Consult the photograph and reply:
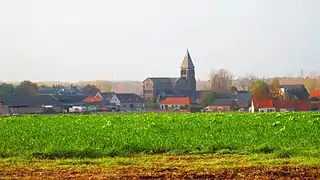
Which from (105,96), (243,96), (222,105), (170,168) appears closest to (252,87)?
(243,96)

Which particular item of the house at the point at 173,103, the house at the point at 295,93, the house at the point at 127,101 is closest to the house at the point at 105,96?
the house at the point at 127,101

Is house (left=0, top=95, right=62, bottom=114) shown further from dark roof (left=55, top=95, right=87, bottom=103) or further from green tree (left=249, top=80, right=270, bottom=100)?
green tree (left=249, top=80, right=270, bottom=100)

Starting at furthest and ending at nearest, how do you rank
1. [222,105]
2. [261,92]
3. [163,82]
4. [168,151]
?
[163,82], [222,105], [261,92], [168,151]

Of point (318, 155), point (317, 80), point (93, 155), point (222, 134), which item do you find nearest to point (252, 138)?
point (222, 134)

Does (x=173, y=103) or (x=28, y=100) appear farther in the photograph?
(x=173, y=103)

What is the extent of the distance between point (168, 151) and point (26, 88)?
80323 mm

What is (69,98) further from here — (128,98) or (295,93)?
(295,93)

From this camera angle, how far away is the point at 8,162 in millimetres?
16953

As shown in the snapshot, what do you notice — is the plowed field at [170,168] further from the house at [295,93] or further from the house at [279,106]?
the house at [295,93]

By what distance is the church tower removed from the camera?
124562 millimetres

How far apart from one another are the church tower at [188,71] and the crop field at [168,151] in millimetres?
95419

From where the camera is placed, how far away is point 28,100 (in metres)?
86.2

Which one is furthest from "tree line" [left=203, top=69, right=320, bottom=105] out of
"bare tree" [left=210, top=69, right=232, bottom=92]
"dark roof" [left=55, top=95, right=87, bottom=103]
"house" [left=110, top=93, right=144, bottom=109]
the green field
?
the green field

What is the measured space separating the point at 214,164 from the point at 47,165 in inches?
169
